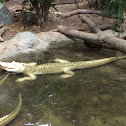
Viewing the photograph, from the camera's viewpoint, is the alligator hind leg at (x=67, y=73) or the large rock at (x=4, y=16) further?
the large rock at (x=4, y=16)

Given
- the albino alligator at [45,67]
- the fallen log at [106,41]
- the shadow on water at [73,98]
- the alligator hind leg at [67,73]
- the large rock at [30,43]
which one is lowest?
the shadow on water at [73,98]

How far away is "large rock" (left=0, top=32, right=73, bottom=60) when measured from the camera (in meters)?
4.59

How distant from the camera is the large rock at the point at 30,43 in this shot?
459cm

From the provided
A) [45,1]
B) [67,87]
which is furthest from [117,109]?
[45,1]

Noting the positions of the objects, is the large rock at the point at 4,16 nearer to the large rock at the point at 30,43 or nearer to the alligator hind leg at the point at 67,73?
the large rock at the point at 30,43

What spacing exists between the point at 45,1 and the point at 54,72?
8.92 feet

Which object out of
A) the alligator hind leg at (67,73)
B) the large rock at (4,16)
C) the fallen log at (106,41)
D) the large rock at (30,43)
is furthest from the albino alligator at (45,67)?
the large rock at (4,16)

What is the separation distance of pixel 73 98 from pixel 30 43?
7.24ft

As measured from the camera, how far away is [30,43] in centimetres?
491

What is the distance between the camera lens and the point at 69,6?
8938mm

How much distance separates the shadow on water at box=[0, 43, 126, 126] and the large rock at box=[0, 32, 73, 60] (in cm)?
96

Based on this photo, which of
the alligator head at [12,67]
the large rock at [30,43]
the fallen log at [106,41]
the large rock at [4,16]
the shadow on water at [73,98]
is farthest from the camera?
the large rock at [4,16]

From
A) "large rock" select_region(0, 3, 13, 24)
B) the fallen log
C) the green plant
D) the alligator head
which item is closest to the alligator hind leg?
the alligator head

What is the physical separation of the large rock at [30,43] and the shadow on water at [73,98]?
96cm
